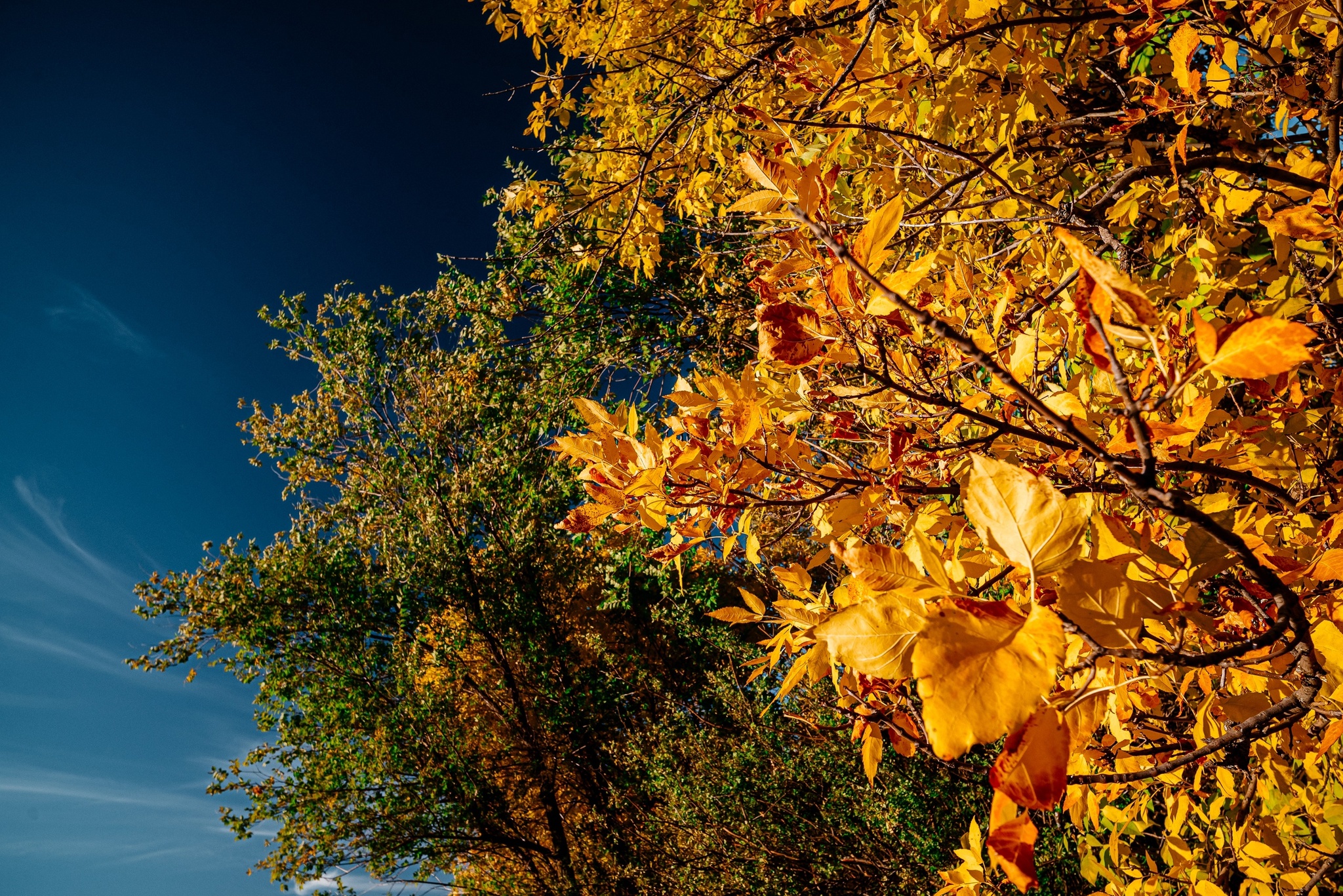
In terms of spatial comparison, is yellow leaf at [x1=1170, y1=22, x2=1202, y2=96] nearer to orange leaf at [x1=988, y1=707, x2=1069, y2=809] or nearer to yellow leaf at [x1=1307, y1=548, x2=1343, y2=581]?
yellow leaf at [x1=1307, y1=548, x2=1343, y2=581]

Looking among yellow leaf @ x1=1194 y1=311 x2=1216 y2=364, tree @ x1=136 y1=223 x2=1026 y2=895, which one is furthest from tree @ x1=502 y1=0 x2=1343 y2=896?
tree @ x1=136 y1=223 x2=1026 y2=895

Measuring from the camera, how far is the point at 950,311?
1539 mm

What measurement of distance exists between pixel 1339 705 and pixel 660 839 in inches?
193

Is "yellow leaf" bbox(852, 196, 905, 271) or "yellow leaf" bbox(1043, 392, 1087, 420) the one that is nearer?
"yellow leaf" bbox(852, 196, 905, 271)

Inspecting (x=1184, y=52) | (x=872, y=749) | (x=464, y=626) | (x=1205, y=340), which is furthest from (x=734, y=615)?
(x=464, y=626)

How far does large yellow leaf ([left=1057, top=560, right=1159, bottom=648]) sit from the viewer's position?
56cm

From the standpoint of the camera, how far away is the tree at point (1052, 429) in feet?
1.65

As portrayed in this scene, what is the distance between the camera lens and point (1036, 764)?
18.8 inches

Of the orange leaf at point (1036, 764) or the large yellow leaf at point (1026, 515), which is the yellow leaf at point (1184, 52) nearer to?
the large yellow leaf at point (1026, 515)

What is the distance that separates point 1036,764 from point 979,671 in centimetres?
13

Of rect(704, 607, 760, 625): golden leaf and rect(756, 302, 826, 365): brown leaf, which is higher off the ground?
rect(756, 302, 826, 365): brown leaf

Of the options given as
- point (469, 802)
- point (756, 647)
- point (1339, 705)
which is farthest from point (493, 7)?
point (469, 802)

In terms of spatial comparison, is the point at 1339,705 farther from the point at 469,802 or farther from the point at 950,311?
the point at 469,802

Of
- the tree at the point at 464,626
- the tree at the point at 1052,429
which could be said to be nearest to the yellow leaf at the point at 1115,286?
the tree at the point at 1052,429
